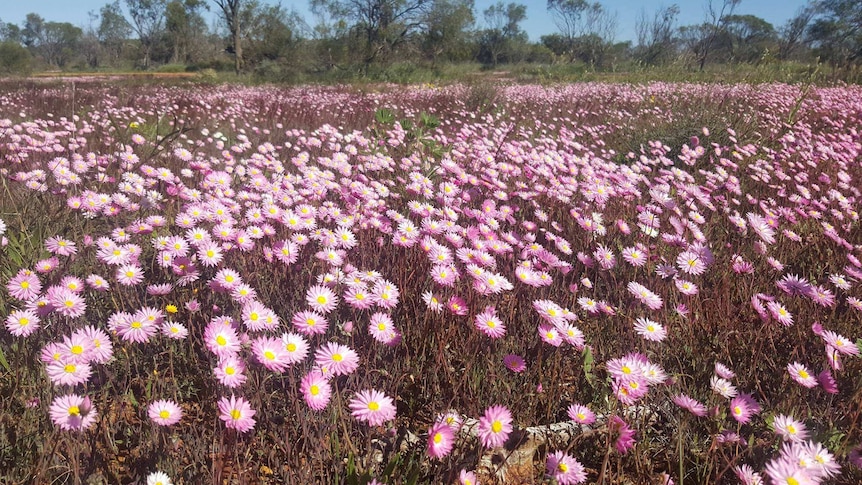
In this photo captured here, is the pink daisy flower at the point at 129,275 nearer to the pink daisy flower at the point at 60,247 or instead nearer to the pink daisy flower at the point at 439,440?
the pink daisy flower at the point at 60,247

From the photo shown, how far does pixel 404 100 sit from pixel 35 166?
759cm

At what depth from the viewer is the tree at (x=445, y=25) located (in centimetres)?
3831

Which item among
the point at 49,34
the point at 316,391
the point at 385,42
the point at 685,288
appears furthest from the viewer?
the point at 49,34

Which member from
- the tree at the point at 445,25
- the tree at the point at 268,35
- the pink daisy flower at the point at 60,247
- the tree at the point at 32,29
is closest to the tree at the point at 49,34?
the tree at the point at 32,29

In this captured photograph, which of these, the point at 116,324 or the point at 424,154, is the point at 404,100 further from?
the point at 116,324

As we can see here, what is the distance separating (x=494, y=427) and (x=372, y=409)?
1.10ft

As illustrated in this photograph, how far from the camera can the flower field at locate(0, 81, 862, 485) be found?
1.34 m

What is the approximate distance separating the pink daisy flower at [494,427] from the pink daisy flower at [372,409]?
0.25 meters

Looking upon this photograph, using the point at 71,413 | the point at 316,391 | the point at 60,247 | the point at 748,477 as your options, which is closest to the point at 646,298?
the point at 748,477

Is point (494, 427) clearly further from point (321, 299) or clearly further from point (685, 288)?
point (685, 288)

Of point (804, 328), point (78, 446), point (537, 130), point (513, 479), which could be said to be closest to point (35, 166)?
point (78, 446)

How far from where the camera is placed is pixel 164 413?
1.30 meters

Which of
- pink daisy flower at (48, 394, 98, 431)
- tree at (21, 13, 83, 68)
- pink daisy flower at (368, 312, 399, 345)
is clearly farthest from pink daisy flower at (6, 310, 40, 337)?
tree at (21, 13, 83, 68)

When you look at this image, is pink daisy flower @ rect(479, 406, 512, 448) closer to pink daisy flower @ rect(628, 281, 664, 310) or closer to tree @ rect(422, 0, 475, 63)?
pink daisy flower @ rect(628, 281, 664, 310)
